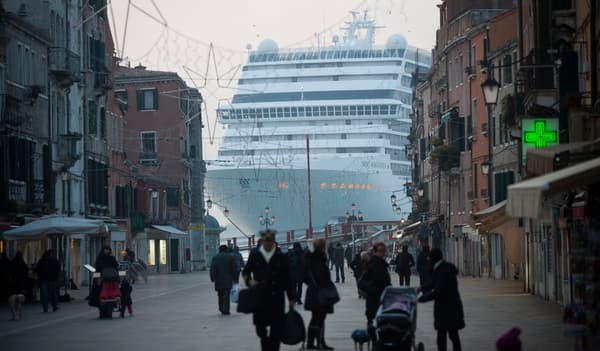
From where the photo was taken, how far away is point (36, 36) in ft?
153

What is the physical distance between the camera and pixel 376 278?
19000mm

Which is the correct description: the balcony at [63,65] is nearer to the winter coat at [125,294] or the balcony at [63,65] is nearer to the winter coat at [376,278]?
the winter coat at [125,294]

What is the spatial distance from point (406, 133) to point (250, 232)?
16812 millimetres

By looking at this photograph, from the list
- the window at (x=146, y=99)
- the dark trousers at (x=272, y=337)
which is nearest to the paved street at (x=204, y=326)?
the dark trousers at (x=272, y=337)

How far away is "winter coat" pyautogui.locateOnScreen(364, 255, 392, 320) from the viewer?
1898 centimetres

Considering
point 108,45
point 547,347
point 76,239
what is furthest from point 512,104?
point 108,45

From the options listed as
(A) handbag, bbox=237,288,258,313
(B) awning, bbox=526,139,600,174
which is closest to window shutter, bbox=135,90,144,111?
(B) awning, bbox=526,139,600,174

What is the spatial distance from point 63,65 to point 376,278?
3426cm

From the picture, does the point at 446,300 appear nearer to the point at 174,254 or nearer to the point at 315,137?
the point at 174,254

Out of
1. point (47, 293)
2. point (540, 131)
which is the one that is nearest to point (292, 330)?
point (540, 131)

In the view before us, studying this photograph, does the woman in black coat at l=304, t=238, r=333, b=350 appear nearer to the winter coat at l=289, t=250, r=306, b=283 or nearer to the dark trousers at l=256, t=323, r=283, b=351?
the dark trousers at l=256, t=323, r=283, b=351

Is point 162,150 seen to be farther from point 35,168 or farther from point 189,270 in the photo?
point 35,168

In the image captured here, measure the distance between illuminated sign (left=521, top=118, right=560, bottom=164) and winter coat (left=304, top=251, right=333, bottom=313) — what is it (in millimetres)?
10742

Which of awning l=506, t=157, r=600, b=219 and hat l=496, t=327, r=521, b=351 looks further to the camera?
awning l=506, t=157, r=600, b=219
